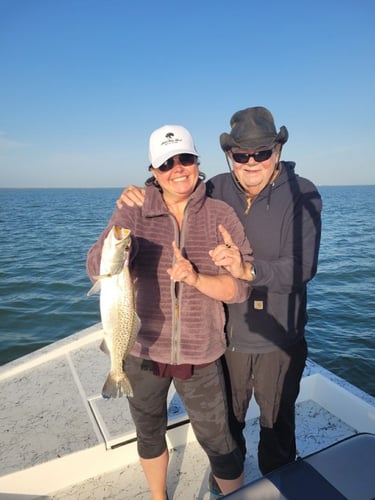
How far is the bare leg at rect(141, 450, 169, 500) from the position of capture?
3.11 m

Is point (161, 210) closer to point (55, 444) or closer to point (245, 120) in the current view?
point (245, 120)

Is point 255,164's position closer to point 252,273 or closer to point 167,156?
point 167,156

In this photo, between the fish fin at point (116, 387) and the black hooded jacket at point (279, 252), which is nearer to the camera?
the fish fin at point (116, 387)

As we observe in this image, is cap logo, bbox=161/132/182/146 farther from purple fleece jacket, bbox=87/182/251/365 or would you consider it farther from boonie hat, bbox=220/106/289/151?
boonie hat, bbox=220/106/289/151

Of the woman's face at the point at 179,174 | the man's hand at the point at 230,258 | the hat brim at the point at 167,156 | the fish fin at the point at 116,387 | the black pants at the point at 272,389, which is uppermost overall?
the hat brim at the point at 167,156

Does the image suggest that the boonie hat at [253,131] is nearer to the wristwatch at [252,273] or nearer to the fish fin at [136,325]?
the wristwatch at [252,273]

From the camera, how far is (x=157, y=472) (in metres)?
3.15

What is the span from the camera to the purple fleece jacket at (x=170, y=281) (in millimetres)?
2807

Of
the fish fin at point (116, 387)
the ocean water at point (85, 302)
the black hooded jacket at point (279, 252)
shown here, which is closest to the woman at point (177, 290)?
the fish fin at point (116, 387)

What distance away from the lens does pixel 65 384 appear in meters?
5.02

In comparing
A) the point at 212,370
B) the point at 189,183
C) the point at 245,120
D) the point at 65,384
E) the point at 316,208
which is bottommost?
the point at 65,384

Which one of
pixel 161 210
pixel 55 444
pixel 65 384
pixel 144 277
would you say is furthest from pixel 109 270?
pixel 65 384

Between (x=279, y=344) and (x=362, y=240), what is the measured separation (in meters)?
22.7

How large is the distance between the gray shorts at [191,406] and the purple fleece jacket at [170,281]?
0.16m
